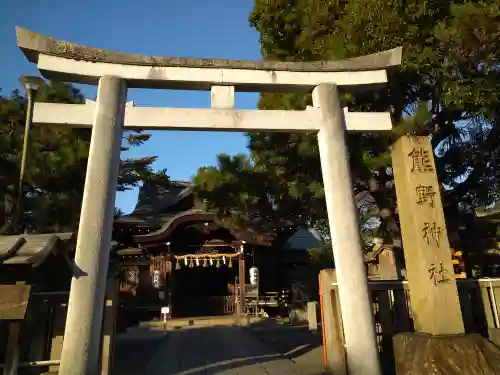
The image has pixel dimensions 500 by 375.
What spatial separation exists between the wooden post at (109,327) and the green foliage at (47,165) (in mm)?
6995

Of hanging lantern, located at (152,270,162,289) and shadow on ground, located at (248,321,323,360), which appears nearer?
shadow on ground, located at (248,321,323,360)

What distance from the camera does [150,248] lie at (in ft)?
58.7

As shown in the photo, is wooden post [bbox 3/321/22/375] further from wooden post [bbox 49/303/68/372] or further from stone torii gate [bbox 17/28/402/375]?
wooden post [bbox 49/303/68/372]

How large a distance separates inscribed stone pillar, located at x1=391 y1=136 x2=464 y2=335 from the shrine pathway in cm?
196

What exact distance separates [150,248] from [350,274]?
13.9 meters

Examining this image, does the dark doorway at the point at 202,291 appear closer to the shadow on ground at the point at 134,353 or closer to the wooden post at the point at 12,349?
the shadow on ground at the point at 134,353

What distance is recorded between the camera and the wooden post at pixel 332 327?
19.2ft

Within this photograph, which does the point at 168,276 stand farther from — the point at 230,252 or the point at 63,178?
the point at 63,178

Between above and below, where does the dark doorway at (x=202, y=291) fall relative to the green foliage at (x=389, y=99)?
below

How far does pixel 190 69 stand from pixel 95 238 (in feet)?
10.2

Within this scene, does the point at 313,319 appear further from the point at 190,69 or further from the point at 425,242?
the point at 190,69

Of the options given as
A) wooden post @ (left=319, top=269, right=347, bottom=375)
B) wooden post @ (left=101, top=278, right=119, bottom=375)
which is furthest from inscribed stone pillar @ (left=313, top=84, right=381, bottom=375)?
wooden post @ (left=101, top=278, right=119, bottom=375)

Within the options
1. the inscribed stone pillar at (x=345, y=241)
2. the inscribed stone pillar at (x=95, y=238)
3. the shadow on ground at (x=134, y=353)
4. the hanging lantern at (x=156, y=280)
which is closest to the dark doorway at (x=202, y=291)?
the hanging lantern at (x=156, y=280)

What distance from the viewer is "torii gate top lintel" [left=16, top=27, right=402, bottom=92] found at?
233 inches
